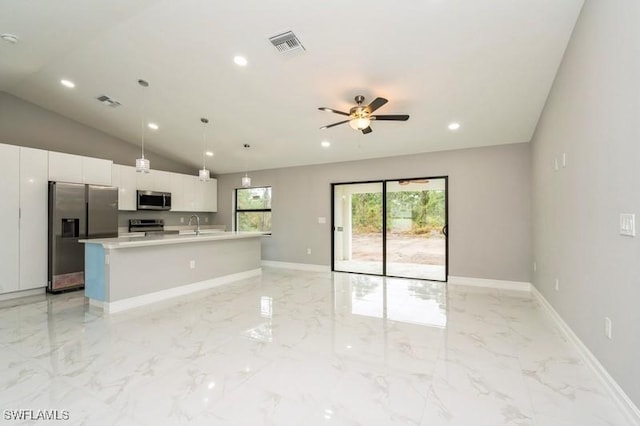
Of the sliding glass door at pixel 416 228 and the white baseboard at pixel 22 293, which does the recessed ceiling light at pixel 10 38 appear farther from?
the sliding glass door at pixel 416 228

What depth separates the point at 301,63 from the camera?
335 cm

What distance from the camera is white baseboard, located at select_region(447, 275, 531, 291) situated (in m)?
4.74

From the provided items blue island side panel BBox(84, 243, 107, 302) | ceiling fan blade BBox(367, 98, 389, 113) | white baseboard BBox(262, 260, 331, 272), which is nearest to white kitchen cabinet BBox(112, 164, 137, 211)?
blue island side panel BBox(84, 243, 107, 302)

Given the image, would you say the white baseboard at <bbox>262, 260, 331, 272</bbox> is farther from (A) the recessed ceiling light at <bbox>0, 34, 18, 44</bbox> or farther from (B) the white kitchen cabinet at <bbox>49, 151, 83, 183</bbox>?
(A) the recessed ceiling light at <bbox>0, 34, 18, 44</bbox>

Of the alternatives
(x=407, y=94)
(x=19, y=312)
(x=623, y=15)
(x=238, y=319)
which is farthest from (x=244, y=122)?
(x=623, y=15)

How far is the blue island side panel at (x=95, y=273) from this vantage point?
377cm

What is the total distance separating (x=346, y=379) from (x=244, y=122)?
426 centimetres

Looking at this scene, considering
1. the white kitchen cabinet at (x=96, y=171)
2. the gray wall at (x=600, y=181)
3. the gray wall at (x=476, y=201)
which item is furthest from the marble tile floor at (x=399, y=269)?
the white kitchen cabinet at (x=96, y=171)

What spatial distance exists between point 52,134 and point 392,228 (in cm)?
668

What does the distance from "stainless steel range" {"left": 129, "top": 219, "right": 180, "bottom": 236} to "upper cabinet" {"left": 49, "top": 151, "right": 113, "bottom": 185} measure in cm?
117

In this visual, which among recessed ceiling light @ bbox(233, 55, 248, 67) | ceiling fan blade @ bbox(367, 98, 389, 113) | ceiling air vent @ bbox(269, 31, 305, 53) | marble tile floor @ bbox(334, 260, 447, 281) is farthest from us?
marble tile floor @ bbox(334, 260, 447, 281)

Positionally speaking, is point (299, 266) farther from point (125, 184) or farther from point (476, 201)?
point (125, 184)

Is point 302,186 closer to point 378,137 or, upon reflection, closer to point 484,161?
point 378,137

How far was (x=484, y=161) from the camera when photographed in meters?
5.04
